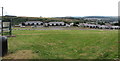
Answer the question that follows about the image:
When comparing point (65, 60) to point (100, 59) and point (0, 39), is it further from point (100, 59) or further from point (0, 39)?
point (0, 39)

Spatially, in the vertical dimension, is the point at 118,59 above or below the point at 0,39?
below

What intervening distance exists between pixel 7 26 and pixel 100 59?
19386mm

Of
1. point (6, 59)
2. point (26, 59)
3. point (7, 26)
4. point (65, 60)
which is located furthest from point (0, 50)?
point (7, 26)

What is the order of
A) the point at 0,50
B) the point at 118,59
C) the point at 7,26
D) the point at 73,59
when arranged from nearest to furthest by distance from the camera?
the point at 118,59
the point at 73,59
the point at 0,50
the point at 7,26

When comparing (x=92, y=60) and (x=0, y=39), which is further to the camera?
(x=0, y=39)

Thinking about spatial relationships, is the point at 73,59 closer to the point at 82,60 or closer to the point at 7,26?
the point at 82,60

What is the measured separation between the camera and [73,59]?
8.59 meters

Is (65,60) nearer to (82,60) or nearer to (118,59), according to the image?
(82,60)

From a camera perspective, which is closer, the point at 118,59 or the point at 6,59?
the point at 118,59

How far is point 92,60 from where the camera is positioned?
27.3 ft

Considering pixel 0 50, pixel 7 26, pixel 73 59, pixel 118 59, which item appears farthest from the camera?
pixel 7 26

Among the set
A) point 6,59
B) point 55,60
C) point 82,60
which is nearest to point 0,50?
point 6,59

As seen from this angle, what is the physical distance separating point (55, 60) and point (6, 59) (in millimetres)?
3172

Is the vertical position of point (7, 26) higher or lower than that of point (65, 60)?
higher
